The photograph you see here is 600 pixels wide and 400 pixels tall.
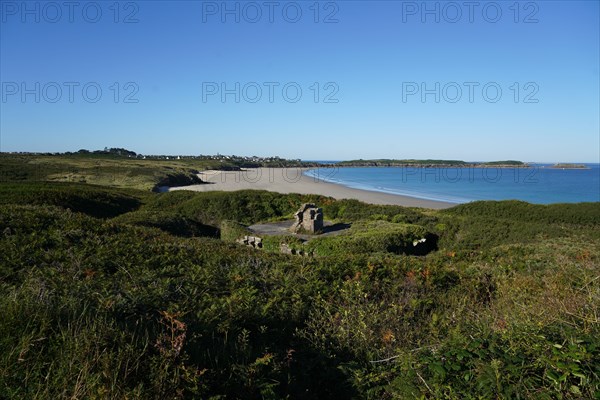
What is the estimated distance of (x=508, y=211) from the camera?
2436 centimetres

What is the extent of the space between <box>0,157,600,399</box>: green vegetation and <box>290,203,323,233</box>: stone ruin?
7.89m

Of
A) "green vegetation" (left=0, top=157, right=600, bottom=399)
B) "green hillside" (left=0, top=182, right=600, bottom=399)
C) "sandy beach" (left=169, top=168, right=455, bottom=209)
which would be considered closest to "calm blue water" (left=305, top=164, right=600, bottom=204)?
"sandy beach" (left=169, top=168, right=455, bottom=209)

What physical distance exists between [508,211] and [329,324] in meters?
23.1

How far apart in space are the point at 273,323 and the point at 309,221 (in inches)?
500

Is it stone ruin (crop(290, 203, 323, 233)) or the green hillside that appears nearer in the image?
the green hillside

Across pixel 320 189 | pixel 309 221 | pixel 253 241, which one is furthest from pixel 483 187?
pixel 253 241

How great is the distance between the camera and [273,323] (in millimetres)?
4953

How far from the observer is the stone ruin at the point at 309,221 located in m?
17.6

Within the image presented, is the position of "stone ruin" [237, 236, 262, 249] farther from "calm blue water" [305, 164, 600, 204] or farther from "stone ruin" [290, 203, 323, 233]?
"calm blue water" [305, 164, 600, 204]

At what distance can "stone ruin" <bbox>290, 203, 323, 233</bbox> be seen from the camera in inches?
691

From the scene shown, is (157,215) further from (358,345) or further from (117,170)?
(117,170)

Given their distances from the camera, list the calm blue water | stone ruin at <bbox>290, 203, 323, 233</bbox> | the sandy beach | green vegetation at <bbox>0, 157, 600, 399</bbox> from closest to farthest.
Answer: green vegetation at <bbox>0, 157, 600, 399</bbox> → stone ruin at <bbox>290, 203, 323, 233</bbox> → the sandy beach → the calm blue water

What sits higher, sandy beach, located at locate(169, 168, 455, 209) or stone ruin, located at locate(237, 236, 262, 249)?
sandy beach, located at locate(169, 168, 455, 209)

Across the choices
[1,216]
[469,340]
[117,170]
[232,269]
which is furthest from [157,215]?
[117,170]
